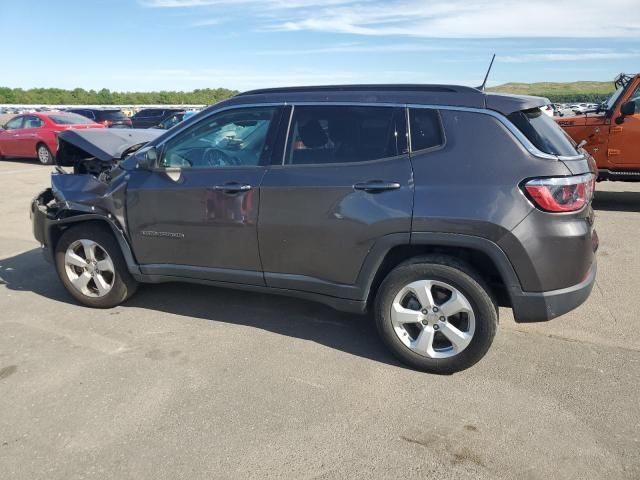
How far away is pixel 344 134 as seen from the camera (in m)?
3.40

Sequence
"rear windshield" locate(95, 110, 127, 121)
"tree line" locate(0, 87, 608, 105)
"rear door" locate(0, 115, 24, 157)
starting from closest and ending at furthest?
"rear door" locate(0, 115, 24, 157)
"rear windshield" locate(95, 110, 127, 121)
"tree line" locate(0, 87, 608, 105)

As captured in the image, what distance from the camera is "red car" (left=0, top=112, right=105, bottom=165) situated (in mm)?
14664

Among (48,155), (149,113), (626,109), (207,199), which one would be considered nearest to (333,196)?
(207,199)

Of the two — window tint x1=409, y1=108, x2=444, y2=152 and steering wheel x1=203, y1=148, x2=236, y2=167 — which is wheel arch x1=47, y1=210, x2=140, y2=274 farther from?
window tint x1=409, y1=108, x2=444, y2=152

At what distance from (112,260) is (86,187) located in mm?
663

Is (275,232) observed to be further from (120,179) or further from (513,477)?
(513,477)

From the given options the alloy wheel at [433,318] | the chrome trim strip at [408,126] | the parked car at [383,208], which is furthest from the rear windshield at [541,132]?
the alloy wheel at [433,318]

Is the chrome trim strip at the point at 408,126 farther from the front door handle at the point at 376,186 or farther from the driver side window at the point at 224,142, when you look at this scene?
the driver side window at the point at 224,142

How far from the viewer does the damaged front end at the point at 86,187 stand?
4.11m

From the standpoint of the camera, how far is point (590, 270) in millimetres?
3225

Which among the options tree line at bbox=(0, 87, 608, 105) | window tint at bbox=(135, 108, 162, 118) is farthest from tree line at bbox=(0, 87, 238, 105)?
window tint at bbox=(135, 108, 162, 118)

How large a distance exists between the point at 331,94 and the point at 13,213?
7.09m

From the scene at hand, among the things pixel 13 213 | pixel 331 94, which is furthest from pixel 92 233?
pixel 13 213

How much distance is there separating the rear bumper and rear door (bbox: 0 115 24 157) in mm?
16346
